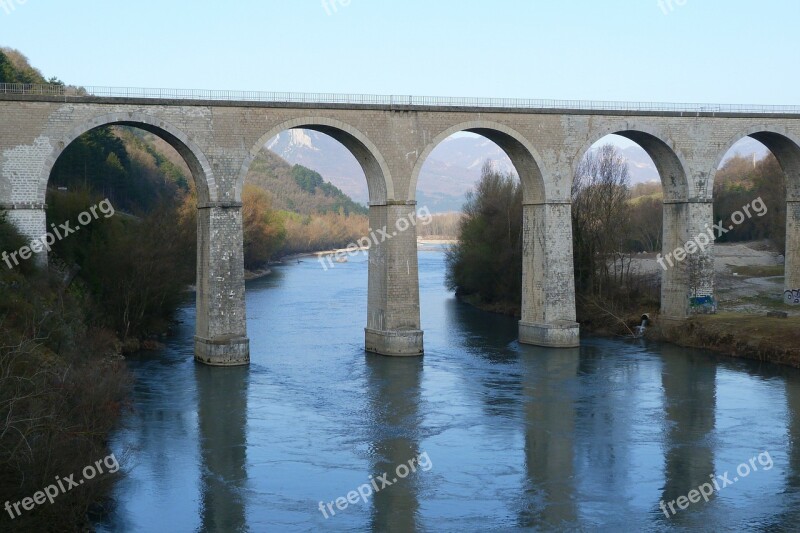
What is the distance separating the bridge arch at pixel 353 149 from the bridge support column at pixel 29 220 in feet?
20.4

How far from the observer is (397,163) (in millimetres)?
32531

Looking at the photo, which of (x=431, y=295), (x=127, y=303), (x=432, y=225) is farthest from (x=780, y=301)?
(x=432, y=225)

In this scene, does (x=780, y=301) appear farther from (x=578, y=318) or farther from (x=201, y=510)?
(x=201, y=510)

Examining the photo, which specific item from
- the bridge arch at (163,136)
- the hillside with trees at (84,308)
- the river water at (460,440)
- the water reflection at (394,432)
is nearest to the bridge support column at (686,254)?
the river water at (460,440)

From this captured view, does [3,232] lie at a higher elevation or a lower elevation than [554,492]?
higher

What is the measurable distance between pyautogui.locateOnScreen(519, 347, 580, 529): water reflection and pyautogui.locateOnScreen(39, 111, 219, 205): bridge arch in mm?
12366

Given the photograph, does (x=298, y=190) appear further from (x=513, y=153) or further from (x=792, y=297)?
(x=513, y=153)

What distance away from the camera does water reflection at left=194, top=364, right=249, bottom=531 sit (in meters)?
17.9

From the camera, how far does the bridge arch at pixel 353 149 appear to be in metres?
30.9

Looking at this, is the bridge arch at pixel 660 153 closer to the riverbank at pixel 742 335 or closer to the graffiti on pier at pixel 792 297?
the riverbank at pixel 742 335

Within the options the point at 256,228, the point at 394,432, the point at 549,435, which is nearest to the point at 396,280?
the point at 394,432

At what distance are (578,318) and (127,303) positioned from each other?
19924mm

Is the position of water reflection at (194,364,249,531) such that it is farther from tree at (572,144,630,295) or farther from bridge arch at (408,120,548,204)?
tree at (572,144,630,295)

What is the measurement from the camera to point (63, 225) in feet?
107
